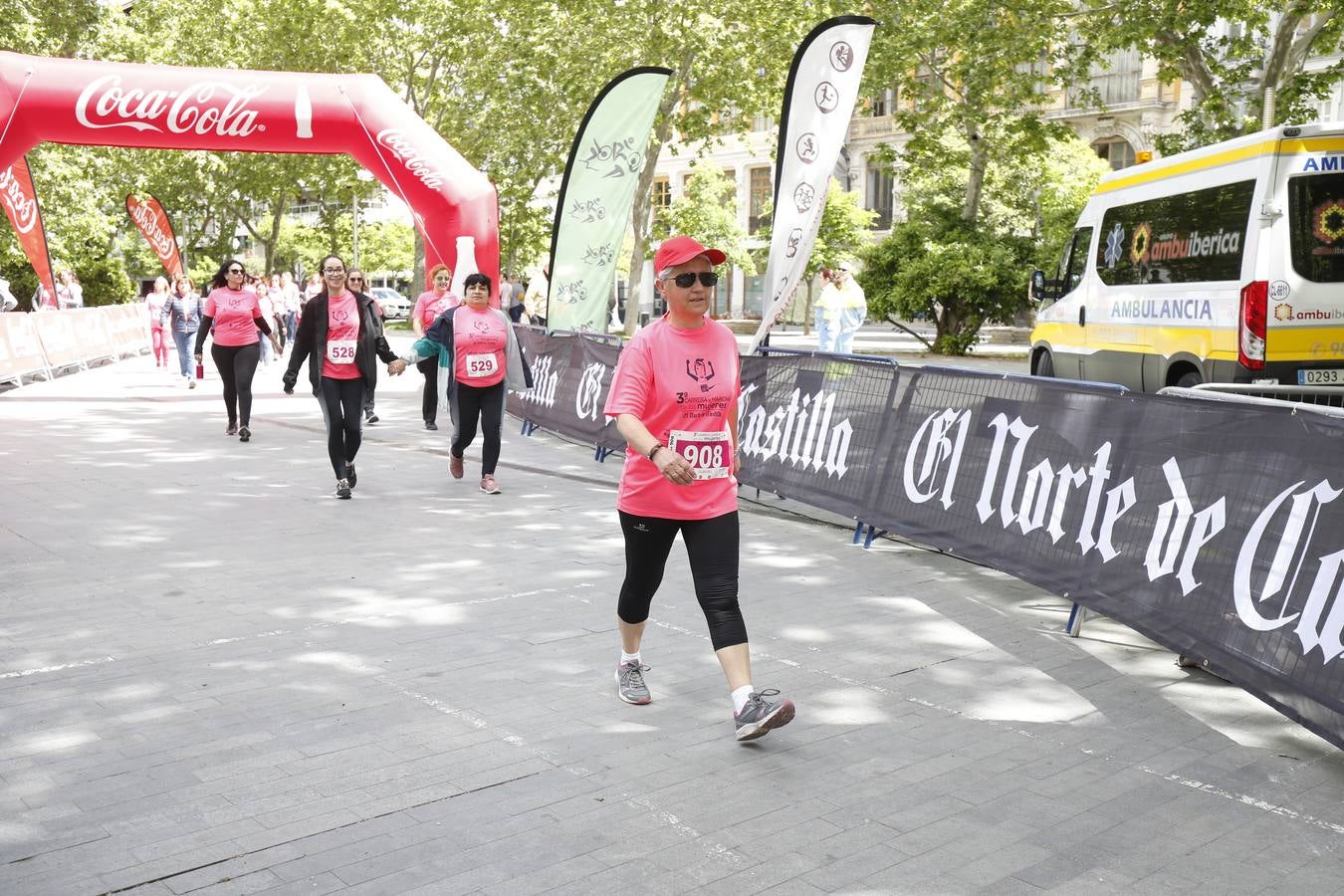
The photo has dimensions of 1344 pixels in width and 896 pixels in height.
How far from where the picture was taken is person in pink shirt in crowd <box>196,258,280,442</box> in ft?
44.9

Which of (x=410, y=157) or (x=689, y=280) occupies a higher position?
(x=410, y=157)

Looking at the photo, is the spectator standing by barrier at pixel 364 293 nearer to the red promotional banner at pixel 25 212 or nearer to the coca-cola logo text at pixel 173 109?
the coca-cola logo text at pixel 173 109

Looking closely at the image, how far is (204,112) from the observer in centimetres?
1555

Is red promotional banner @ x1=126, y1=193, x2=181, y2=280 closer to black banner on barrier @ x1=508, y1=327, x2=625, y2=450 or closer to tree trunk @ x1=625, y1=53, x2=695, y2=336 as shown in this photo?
tree trunk @ x1=625, y1=53, x2=695, y2=336

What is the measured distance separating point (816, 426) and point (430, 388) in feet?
22.4

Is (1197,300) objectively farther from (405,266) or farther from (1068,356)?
(405,266)

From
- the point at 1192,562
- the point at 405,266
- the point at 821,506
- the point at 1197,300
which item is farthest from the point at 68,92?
the point at 405,266

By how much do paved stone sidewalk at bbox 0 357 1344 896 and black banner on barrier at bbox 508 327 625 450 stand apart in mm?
4147

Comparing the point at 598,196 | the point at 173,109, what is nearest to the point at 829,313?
the point at 598,196

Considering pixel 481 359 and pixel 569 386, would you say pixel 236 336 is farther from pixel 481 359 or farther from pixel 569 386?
pixel 481 359

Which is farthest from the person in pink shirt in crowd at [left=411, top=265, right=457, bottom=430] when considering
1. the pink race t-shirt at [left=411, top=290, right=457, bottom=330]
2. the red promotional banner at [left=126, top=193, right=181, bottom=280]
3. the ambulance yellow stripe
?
the red promotional banner at [left=126, top=193, right=181, bottom=280]

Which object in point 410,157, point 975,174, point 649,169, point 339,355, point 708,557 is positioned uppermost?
point 649,169

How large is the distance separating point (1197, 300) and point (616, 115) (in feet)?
22.2

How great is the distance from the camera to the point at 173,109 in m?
15.4
